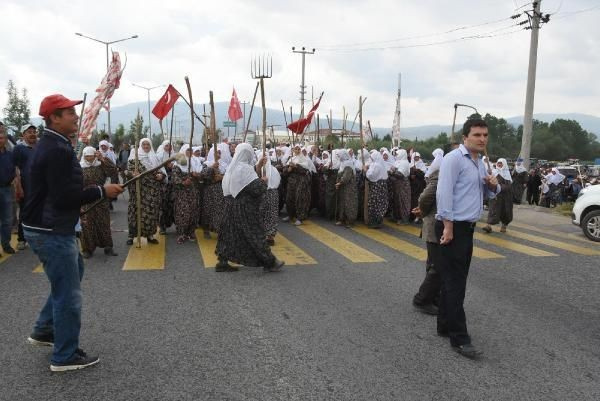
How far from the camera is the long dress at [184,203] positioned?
31.6ft

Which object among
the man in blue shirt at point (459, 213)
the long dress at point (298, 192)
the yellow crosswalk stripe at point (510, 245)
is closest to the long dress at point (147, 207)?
the long dress at point (298, 192)

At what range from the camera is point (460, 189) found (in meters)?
4.59

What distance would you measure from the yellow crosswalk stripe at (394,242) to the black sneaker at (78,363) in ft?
17.8

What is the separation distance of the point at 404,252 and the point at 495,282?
6.87 ft

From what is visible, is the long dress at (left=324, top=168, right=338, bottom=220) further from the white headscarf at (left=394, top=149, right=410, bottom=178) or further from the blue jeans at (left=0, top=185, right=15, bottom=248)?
the blue jeans at (left=0, top=185, right=15, bottom=248)

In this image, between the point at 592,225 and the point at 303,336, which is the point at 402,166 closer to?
the point at 592,225

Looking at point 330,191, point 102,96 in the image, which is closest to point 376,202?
point 330,191

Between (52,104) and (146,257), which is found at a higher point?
(52,104)

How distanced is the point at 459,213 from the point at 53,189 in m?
3.18

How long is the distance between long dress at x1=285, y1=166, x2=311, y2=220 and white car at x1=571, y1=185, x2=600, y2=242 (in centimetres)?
593

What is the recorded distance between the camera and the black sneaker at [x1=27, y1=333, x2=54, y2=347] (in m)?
4.39

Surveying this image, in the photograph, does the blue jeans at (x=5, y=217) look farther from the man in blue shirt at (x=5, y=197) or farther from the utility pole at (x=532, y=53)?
the utility pole at (x=532, y=53)

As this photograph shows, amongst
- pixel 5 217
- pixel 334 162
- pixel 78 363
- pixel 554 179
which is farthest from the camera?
pixel 554 179

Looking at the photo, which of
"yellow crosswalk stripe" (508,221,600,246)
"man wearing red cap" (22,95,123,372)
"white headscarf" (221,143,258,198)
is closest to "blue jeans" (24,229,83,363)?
"man wearing red cap" (22,95,123,372)
